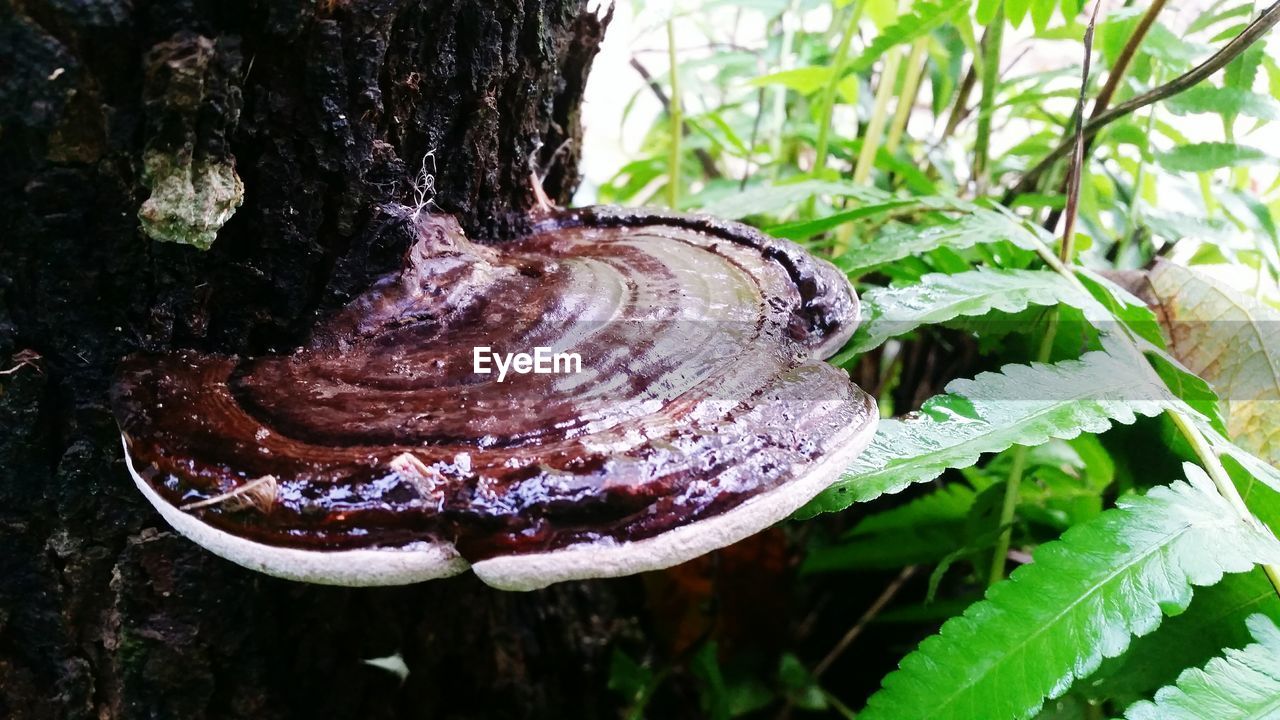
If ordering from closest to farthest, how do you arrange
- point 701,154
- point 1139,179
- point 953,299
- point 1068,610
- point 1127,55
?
1. point 1068,610
2. point 953,299
3. point 1127,55
4. point 1139,179
5. point 701,154

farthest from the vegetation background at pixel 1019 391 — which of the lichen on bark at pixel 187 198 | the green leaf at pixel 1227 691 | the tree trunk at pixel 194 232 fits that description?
the lichen on bark at pixel 187 198

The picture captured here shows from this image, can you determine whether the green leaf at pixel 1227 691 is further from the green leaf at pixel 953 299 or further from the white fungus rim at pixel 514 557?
the green leaf at pixel 953 299

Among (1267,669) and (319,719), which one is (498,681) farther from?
(1267,669)

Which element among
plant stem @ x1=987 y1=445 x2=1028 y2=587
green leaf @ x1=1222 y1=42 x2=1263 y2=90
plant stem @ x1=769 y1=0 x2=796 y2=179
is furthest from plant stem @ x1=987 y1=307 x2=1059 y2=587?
plant stem @ x1=769 y1=0 x2=796 y2=179

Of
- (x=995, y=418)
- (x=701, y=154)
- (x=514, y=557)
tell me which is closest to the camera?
(x=514, y=557)

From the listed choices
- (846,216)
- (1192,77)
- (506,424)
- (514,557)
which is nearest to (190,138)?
(506,424)

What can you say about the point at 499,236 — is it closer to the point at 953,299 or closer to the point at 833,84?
the point at 953,299

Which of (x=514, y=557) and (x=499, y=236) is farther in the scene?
(x=499, y=236)

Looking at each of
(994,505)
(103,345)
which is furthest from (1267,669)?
(103,345)
